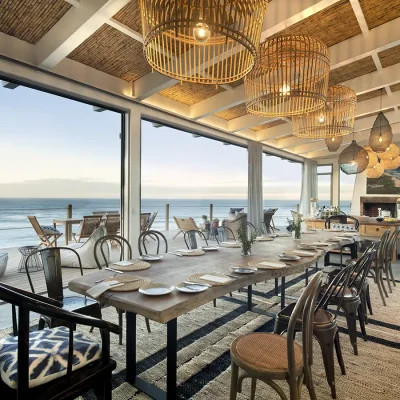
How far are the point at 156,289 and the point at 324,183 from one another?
11.2 m

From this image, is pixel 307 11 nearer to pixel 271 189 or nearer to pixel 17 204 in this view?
pixel 17 204

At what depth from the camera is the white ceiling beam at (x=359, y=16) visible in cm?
308

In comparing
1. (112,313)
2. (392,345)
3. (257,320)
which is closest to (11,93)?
(112,313)

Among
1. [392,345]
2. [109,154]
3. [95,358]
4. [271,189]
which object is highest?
[109,154]

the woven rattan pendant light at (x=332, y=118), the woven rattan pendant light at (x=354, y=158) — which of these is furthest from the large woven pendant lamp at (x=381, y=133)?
the woven rattan pendant light at (x=332, y=118)

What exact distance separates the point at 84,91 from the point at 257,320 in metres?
3.71

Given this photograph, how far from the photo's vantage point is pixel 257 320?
3006 millimetres

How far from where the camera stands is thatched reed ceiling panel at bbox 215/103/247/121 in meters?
6.20

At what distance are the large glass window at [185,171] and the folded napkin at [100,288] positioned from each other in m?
13.2

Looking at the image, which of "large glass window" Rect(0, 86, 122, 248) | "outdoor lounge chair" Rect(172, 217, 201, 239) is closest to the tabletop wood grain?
"outdoor lounge chair" Rect(172, 217, 201, 239)

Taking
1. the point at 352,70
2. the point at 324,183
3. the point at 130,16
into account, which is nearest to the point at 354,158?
the point at 352,70

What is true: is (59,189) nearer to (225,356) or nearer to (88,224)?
(88,224)

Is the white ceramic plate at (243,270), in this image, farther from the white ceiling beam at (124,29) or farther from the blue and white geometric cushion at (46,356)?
the white ceiling beam at (124,29)

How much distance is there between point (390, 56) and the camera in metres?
4.57
